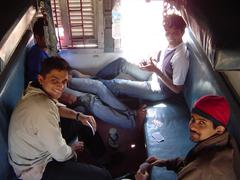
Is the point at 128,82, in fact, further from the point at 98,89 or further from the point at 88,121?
the point at 88,121

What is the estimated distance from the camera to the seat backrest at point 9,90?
2.18 metres

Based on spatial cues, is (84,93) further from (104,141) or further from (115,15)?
(115,15)

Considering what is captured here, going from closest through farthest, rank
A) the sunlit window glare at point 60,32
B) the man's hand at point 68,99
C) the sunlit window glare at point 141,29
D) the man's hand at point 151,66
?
the man's hand at point 151,66 → the man's hand at point 68,99 → the sunlit window glare at point 141,29 → the sunlit window glare at point 60,32

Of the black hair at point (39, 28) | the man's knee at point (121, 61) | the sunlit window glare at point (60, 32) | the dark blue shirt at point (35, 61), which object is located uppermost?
the black hair at point (39, 28)

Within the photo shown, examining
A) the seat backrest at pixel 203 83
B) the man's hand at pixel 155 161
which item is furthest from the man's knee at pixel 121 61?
the man's hand at pixel 155 161

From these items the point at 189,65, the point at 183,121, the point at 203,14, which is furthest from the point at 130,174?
the point at 203,14

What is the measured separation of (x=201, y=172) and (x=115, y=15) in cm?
242

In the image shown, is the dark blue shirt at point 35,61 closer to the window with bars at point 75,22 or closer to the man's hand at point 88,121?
the man's hand at point 88,121

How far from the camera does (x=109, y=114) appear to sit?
10.7 ft

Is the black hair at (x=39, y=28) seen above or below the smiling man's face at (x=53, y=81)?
above

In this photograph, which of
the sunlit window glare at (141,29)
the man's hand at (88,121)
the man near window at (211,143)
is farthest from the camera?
the sunlit window glare at (141,29)

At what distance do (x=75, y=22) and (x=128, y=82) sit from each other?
1.02 metres

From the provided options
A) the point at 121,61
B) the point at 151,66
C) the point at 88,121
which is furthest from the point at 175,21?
the point at 88,121

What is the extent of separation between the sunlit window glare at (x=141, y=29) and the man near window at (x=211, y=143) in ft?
6.46
